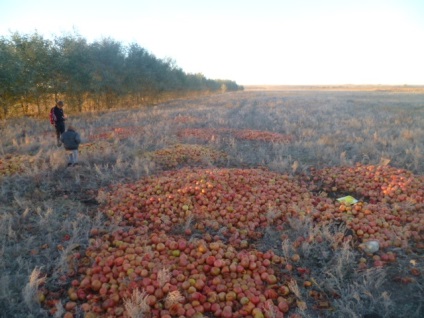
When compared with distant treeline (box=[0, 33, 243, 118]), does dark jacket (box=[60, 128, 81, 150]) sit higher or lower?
lower

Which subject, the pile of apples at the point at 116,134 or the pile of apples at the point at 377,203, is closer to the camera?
the pile of apples at the point at 377,203

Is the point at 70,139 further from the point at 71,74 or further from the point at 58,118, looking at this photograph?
the point at 71,74

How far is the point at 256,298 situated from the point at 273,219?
2.38 meters

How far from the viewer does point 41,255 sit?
15.2ft

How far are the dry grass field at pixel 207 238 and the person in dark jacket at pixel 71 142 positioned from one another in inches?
10.9

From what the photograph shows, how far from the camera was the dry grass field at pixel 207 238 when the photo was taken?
367 centimetres

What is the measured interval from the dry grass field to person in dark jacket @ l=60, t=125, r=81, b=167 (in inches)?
10.9

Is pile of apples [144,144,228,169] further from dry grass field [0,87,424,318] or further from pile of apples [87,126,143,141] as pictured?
pile of apples [87,126,143,141]

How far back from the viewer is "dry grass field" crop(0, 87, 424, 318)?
144 inches

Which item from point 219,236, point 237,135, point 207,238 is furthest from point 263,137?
point 207,238

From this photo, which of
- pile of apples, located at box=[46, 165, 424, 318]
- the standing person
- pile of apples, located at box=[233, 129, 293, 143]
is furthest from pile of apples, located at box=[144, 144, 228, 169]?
the standing person

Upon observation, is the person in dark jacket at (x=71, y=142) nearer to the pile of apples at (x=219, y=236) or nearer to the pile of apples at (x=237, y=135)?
the pile of apples at (x=219, y=236)

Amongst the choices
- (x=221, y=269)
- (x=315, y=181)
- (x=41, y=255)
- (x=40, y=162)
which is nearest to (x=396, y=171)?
(x=315, y=181)

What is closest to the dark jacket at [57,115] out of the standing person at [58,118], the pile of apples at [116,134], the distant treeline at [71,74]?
the standing person at [58,118]
